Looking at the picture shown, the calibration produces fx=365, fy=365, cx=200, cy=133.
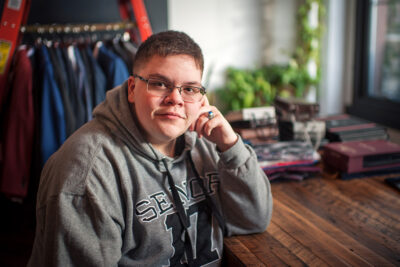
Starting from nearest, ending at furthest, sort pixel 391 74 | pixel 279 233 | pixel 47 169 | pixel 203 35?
pixel 47 169 < pixel 279 233 < pixel 391 74 < pixel 203 35

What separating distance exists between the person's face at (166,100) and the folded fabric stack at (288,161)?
1.95ft

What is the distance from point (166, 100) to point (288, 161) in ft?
2.47

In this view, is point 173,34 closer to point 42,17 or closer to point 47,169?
point 47,169

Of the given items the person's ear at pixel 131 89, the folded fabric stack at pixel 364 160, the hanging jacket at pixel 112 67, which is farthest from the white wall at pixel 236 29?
the person's ear at pixel 131 89

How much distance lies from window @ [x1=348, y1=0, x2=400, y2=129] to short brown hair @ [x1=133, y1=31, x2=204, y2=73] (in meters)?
1.79

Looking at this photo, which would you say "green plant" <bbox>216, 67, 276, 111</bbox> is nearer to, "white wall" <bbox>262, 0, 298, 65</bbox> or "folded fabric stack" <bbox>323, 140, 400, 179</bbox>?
"white wall" <bbox>262, 0, 298, 65</bbox>

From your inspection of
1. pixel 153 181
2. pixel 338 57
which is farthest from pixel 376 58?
pixel 153 181

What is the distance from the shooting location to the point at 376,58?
2703mm

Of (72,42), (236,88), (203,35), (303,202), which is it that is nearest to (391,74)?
(236,88)

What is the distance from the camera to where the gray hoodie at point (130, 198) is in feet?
3.27

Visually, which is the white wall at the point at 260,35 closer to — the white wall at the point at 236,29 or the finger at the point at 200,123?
the white wall at the point at 236,29

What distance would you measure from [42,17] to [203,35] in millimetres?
1328

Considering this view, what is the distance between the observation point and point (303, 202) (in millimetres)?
1422

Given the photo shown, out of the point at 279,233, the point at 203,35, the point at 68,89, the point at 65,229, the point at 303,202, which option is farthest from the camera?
the point at 203,35
